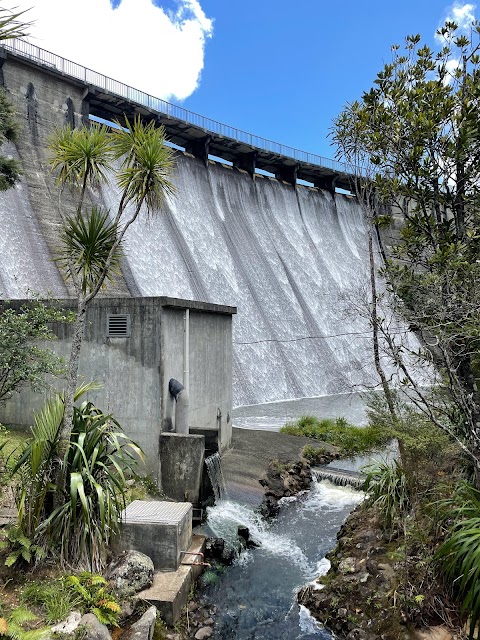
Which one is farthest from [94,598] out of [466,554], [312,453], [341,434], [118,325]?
[341,434]

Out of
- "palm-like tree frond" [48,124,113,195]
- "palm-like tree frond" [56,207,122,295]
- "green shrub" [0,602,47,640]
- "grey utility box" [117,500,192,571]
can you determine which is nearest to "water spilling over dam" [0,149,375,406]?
"palm-like tree frond" [48,124,113,195]

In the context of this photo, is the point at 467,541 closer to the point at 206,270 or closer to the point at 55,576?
the point at 55,576

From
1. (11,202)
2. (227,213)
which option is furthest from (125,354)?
(227,213)

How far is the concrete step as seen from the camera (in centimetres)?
479

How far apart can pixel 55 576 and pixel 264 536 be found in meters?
4.10

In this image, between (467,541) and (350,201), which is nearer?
(467,541)

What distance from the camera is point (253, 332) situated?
21.4m

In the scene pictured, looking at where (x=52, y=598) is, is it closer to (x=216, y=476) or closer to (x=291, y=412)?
(x=216, y=476)

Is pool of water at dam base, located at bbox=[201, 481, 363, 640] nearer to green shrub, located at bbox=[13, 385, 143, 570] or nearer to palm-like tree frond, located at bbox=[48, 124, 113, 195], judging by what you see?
green shrub, located at bbox=[13, 385, 143, 570]

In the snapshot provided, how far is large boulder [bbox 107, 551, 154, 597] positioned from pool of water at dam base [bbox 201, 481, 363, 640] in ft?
3.48

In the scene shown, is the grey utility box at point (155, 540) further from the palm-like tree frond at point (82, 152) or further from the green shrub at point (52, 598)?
the palm-like tree frond at point (82, 152)

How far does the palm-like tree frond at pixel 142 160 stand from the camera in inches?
204

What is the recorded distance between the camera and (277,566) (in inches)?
271

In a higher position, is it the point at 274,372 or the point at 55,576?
the point at 274,372
